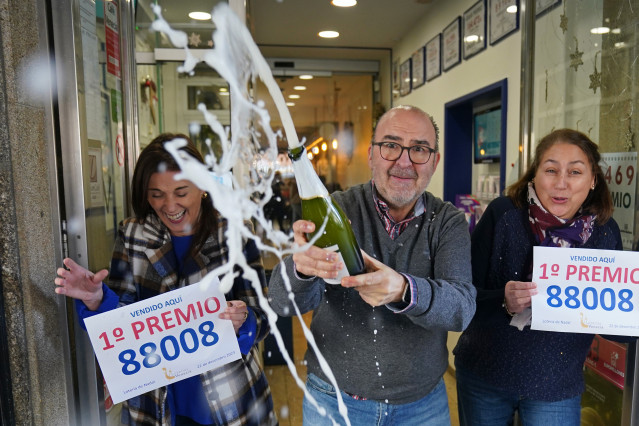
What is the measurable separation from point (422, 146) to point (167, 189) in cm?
40

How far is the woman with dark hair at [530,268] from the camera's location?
3.36 ft

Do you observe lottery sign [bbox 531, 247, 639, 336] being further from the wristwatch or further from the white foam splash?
the white foam splash

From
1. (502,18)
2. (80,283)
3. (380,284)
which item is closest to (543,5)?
(502,18)

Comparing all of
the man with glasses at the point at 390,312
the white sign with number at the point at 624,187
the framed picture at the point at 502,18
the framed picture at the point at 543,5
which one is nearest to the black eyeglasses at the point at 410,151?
the man with glasses at the point at 390,312

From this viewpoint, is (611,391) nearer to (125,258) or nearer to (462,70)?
(125,258)

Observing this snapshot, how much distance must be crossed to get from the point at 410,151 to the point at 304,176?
0.25 m

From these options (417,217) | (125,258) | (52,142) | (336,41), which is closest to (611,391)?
(417,217)

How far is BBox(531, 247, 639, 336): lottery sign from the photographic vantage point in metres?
0.90

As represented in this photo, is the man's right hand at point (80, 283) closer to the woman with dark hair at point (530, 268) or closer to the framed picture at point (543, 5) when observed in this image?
the woman with dark hair at point (530, 268)

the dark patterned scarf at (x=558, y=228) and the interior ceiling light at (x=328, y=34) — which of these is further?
the dark patterned scarf at (x=558, y=228)

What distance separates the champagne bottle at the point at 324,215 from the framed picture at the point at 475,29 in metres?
1.92

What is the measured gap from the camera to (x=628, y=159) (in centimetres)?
126

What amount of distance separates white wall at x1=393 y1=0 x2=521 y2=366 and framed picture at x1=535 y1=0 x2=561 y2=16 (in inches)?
7.8

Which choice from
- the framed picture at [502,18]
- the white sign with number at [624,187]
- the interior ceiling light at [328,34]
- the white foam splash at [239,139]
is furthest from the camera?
the framed picture at [502,18]
